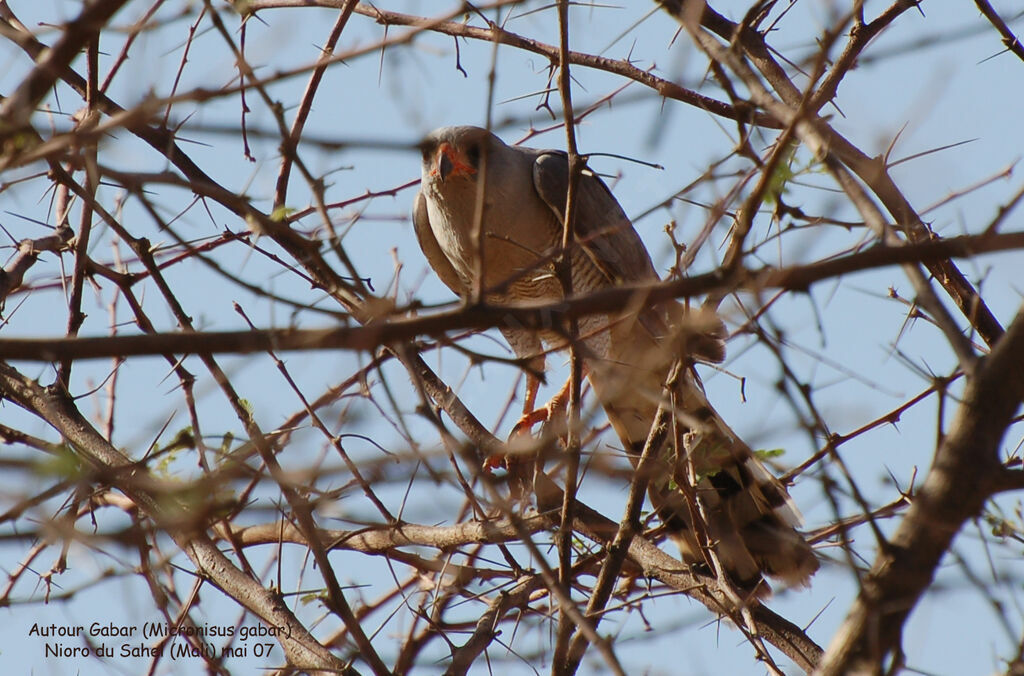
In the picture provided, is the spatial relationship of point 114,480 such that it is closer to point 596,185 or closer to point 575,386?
point 575,386

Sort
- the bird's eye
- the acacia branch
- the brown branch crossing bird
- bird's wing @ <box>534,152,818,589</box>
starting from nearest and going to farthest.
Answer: the acacia branch < bird's wing @ <box>534,152,818,589</box> < the brown branch crossing bird < the bird's eye

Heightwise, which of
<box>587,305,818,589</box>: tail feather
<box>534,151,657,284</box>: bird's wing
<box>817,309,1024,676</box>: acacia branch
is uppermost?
<box>534,151,657,284</box>: bird's wing

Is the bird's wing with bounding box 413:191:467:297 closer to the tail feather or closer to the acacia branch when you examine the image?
the tail feather

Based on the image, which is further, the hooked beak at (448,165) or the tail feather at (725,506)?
the hooked beak at (448,165)

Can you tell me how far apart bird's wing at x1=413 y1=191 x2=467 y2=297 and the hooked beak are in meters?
0.34

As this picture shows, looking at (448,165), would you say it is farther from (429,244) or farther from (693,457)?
(693,457)

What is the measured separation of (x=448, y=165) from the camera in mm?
5242

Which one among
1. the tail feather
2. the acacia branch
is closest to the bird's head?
the tail feather

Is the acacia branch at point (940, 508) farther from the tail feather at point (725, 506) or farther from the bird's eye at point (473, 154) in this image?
the bird's eye at point (473, 154)

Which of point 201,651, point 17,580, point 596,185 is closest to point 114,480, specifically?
point 201,651

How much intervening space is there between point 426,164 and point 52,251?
83.0 inches

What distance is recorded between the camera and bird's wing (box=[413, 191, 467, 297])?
5605 millimetres

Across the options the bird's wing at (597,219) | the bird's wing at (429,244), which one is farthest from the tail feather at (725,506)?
the bird's wing at (429,244)

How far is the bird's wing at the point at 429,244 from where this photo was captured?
5.61 meters
